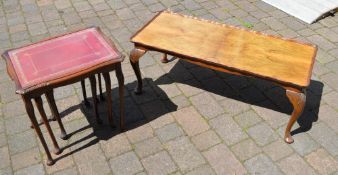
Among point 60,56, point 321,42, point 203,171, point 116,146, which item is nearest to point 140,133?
point 116,146

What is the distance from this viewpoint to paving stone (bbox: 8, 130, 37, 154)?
4180 mm

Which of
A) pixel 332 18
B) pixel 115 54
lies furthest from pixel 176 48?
pixel 332 18

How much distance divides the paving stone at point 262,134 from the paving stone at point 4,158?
9.52 ft

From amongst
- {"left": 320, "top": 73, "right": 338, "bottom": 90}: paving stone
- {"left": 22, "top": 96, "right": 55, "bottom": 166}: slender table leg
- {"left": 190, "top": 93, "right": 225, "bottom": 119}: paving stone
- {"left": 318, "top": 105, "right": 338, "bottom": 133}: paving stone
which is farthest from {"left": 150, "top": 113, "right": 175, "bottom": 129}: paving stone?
{"left": 320, "top": 73, "right": 338, "bottom": 90}: paving stone

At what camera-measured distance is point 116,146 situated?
13.8 ft

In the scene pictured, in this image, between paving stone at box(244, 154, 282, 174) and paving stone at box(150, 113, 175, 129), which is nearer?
paving stone at box(244, 154, 282, 174)

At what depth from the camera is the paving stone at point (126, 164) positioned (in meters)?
3.95

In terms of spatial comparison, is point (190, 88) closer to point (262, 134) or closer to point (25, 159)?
point (262, 134)

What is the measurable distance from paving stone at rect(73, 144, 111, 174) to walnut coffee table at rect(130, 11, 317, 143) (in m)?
Result: 1.19

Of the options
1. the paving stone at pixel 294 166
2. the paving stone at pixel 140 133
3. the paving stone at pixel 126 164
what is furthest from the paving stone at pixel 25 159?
the paving stone at pixel 294 166

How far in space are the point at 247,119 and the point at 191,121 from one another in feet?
2.41

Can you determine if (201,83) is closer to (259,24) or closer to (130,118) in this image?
(130,118)

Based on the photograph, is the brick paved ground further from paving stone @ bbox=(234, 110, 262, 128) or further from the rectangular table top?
the rectangular table top

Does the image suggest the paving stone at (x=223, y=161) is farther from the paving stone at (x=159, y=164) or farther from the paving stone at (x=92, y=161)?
the paving stone at (x=92, y=161)
